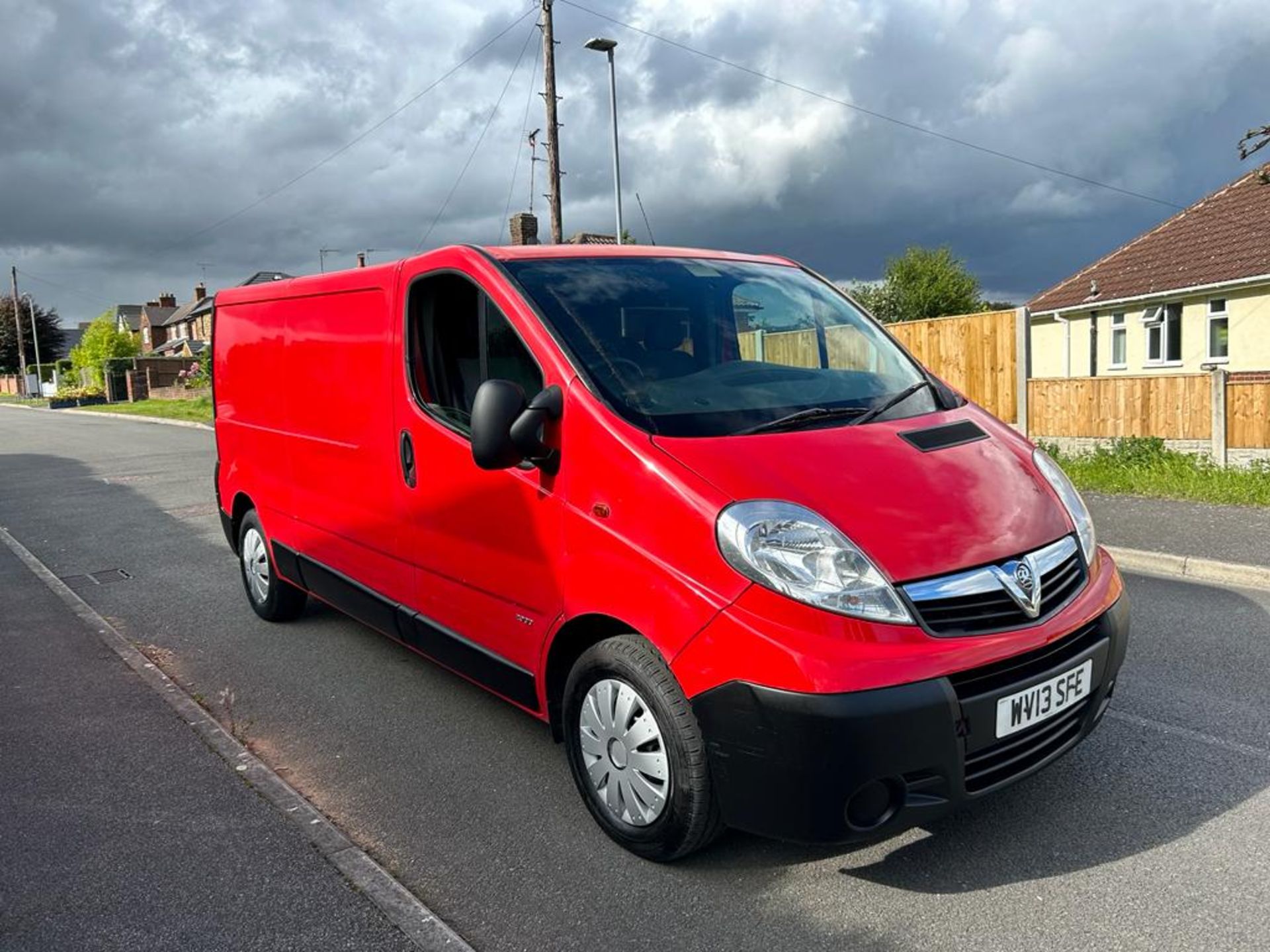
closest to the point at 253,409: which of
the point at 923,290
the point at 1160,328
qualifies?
the point at 1160,328

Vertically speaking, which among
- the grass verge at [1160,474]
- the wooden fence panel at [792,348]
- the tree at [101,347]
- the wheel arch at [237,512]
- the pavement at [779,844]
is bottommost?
the pavement at [779,844]

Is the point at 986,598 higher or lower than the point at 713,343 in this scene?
lower

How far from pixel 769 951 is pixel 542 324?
206 cm

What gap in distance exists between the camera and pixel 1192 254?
2194 centimetres

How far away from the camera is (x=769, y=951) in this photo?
2.54m

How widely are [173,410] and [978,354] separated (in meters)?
31.8

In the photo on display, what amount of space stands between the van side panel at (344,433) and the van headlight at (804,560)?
195 centimetres

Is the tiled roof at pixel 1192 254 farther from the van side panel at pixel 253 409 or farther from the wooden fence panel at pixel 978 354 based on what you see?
the van side panel at pixel 253 409

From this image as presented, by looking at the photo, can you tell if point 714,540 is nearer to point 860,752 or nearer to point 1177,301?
point 860,752

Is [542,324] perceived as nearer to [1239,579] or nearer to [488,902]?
[488,902]

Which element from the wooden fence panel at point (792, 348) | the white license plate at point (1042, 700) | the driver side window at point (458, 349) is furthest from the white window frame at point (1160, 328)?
the driver side window at point (458, 349)

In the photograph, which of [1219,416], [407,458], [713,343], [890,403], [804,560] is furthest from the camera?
[1219,416]

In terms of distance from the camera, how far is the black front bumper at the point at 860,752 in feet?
8.04

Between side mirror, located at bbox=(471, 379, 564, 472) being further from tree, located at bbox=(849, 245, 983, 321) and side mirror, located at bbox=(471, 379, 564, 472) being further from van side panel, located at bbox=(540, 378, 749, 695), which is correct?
tree, located at bbox=(849, 245, 983, 321)
